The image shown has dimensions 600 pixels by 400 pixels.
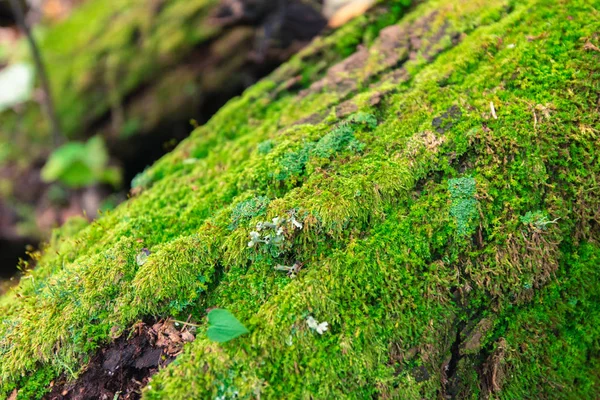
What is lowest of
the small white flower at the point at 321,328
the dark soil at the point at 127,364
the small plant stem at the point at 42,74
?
the small white flower at the point at 321,328

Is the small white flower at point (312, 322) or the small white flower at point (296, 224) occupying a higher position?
the small white flower at point (296, 224)

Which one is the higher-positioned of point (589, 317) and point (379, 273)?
point (379, 273)

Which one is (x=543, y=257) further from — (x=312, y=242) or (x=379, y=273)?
(x=312, y=242)

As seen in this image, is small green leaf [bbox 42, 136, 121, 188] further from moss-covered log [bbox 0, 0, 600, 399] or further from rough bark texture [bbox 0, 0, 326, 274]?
moss-covered log [bbox 0, 0, 600, 399]

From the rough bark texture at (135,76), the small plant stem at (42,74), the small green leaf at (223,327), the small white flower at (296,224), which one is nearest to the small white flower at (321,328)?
the small green leaf at (223,327)

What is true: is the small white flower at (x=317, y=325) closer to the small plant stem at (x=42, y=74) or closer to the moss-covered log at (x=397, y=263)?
the moss-covered log at (x=397, y=263)

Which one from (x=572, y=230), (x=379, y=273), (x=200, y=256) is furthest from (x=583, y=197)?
(x=200, y=256)

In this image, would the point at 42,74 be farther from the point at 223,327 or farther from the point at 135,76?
the point at 223,327
